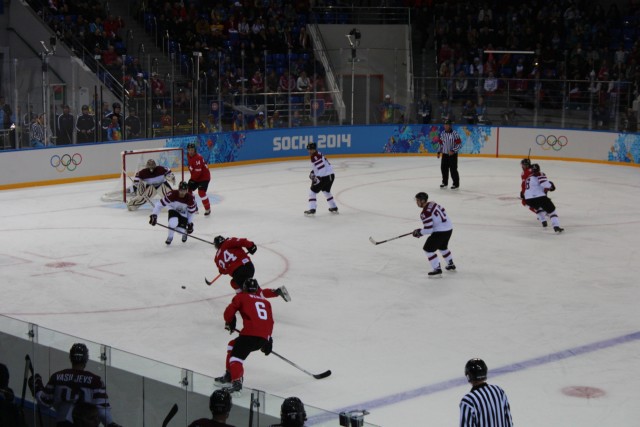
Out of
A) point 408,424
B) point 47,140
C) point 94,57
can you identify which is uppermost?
point 94,57

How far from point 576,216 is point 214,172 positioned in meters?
8.10

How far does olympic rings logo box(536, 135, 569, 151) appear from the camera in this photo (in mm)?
23650

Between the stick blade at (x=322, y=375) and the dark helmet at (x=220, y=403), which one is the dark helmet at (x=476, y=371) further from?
the stick blade at (x=322, y=375)

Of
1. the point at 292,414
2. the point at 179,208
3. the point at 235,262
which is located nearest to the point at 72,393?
the point at 292,414

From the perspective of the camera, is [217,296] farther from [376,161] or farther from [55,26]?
[55,26]

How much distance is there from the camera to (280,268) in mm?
12258

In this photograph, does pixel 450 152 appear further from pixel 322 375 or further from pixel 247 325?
pixel 247 325

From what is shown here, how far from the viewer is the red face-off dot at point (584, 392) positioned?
25.9 feet

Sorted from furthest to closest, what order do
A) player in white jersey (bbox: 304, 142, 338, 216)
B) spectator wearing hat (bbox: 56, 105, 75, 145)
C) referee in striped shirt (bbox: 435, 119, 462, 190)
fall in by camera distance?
spectator wearing hat (bbox: 56, 105, 75, 145) → referee in striped shirt (bbox: 435, 119, 462, 190) → player in white jersey (bbox: 304, 142, 338, 216)

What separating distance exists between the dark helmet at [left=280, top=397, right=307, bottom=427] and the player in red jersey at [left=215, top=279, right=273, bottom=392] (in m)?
2.95

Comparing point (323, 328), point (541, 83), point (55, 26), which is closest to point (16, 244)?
point (323, 328)

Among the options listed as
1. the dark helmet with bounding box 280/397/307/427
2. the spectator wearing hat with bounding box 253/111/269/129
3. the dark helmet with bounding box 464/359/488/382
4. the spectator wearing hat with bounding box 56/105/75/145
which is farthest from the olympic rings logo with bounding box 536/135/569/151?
the dark helmet with bounding box 280/397/307/427

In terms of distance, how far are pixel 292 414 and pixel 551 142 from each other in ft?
65.5

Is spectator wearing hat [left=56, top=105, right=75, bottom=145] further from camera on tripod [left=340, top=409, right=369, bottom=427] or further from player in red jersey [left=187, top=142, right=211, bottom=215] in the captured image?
camera on tripod [left=340, top=409, right=369, bottom=427]
